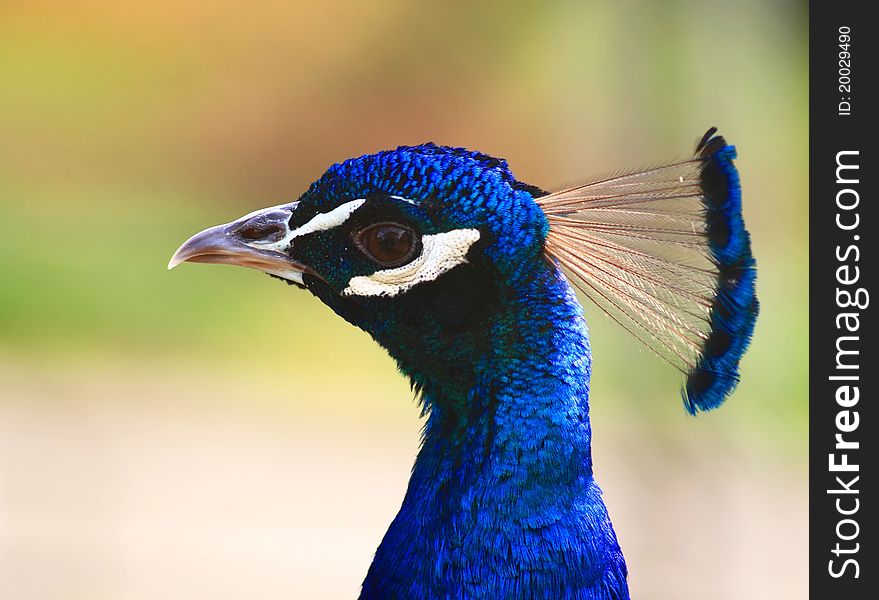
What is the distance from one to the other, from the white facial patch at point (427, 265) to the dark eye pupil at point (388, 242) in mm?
11

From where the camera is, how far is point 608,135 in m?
2.80

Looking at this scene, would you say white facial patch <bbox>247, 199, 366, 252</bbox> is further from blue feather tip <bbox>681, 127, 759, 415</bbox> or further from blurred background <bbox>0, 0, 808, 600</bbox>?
blurred background <bbox>0, 0, 808, 600</bbox>

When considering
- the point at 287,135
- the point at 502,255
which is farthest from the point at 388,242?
the point at 287,135

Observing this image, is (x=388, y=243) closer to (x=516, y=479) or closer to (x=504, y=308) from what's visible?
(x=504, y=308)

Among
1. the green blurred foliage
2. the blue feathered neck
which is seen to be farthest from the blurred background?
the blue feathered neck

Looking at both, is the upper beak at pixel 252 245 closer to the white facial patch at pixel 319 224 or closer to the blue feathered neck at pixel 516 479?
the white facial patch at pixel 319 224

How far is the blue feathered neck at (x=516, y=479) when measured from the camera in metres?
0.90

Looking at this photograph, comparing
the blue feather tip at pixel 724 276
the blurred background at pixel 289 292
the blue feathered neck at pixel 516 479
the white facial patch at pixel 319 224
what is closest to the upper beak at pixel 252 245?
the white facial patch at pixel 319 224

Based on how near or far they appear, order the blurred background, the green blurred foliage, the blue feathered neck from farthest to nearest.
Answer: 1. the green blurred foliage
2. the blurred background
3. the blue feathered neck

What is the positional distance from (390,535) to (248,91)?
2.39 m

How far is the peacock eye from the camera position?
0.93m

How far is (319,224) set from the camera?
0.95m

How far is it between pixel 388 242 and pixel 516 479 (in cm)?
23
